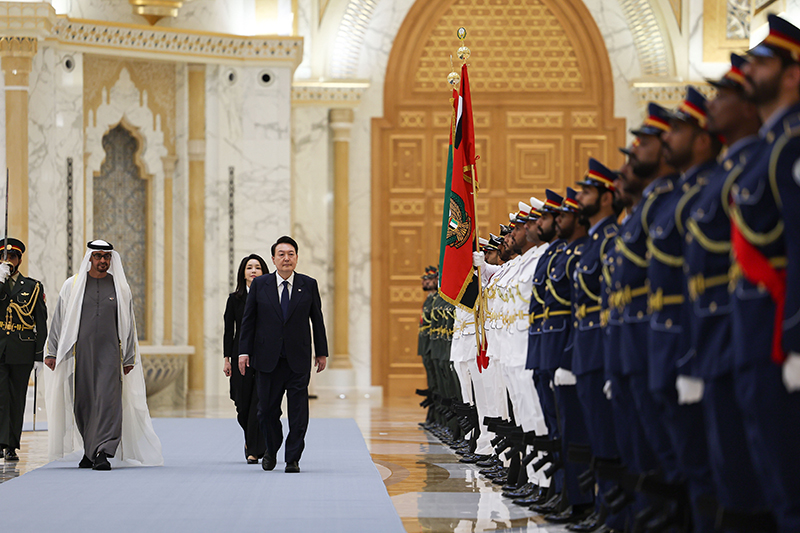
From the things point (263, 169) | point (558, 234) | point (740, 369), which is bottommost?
point (740, 369)

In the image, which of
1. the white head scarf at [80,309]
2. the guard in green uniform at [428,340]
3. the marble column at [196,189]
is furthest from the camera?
the marble column at [196,189]

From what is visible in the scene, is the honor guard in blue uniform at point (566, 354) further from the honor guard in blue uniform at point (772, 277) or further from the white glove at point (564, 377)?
the honor guard in blue uniform at point (772, 277)

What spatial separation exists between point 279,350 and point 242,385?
30.8 inches

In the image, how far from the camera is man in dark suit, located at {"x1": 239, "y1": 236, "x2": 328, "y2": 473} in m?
7.87

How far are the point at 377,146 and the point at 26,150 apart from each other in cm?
595

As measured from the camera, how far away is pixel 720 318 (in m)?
3.72

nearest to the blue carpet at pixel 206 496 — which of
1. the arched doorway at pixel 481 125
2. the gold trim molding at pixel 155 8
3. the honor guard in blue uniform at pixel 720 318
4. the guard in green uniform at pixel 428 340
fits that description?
the honor guard in blue uniform at pixel 720 318

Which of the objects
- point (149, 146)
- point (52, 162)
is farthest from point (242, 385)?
point (149, 146)

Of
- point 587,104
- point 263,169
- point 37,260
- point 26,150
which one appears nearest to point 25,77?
point 26,150

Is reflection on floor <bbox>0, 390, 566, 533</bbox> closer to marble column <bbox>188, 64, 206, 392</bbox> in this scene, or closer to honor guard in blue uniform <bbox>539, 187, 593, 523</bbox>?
honor guard in blue uniform <bbox>539, 187, 593, 523</bbox>

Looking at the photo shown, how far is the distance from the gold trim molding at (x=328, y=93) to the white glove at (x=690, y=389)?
1331 centimetres

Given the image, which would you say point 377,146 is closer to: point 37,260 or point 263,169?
point 263,169

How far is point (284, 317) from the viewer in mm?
8062

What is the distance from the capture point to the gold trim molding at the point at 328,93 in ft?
54.6
